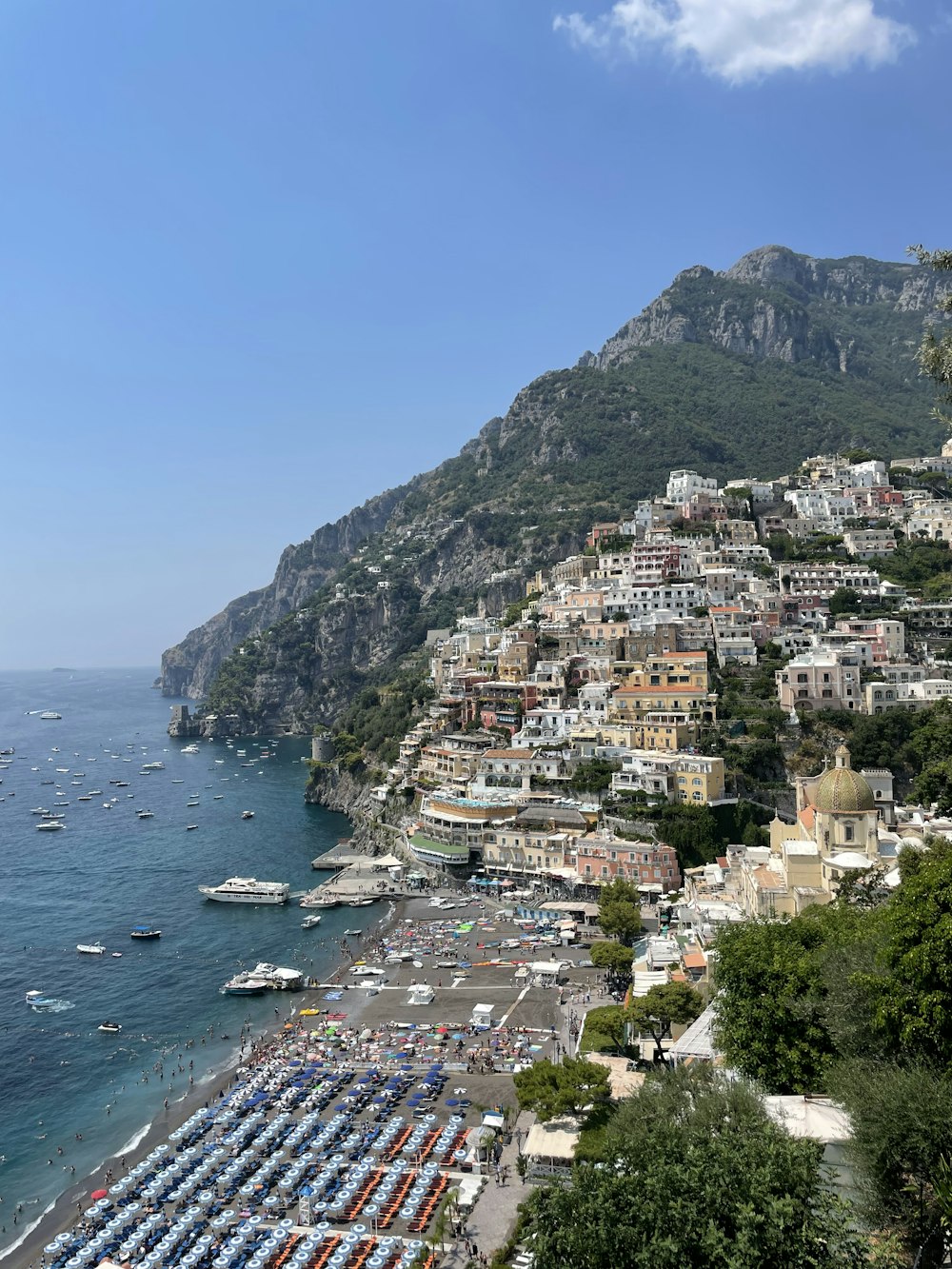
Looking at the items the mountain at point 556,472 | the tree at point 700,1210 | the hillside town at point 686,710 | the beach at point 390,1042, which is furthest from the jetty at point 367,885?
the mountain at point 556,472

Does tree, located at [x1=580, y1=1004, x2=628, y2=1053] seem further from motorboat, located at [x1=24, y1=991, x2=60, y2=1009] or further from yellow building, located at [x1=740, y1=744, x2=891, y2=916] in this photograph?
motorboat, located at [x1=24, y1=991, x2=60, y2=1009]

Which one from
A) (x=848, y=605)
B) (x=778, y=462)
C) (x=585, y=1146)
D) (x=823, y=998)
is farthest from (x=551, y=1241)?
(x=778, y=462)

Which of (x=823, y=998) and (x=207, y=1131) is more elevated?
(x=823, y=998)

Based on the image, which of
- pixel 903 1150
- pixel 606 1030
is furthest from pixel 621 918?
pixel 903 1150

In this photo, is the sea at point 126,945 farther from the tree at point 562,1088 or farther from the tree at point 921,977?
the tree at point 921,977

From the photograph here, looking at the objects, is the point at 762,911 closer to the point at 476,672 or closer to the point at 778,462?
the point at 476,672

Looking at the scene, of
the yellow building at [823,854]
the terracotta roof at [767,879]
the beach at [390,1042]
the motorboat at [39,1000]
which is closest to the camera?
the beach at [390,1042]

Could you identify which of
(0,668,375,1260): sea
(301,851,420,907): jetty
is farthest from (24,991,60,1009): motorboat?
(301,851,420,907): jetty

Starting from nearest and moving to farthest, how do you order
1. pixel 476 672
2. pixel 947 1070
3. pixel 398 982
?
pixel 947 1070
pixel 398 982
pixel 476 672

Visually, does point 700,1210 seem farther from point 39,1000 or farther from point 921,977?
point 39,1000
